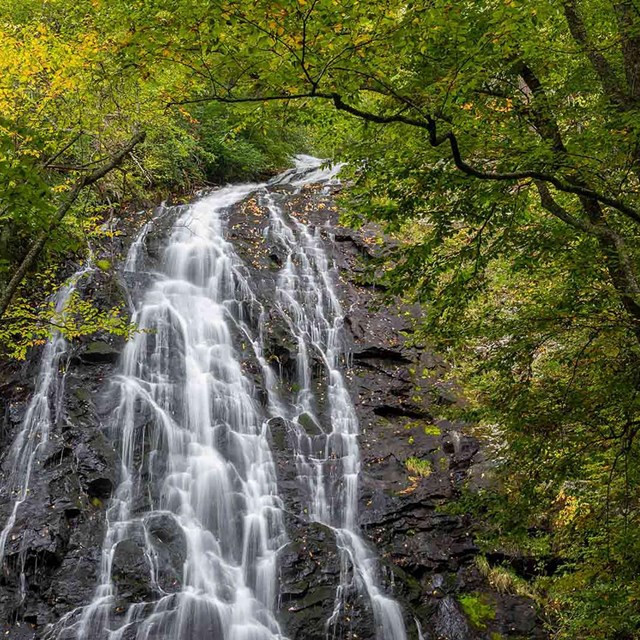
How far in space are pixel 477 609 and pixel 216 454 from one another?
5.02 m

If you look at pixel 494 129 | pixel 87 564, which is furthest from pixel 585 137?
pixel 87 564

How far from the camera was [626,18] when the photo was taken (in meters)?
4.32

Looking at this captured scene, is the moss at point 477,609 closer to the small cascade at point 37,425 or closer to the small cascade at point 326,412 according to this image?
the small cascade at point 326,412

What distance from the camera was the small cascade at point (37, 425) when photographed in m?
8.34

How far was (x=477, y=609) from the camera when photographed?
8219 mm

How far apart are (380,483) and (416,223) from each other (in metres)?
9.74

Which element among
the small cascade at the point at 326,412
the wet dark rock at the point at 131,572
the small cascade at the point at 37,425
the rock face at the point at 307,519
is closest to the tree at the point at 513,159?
the rock face at the point at 307,519

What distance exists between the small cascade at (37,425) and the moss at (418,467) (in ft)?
21.2

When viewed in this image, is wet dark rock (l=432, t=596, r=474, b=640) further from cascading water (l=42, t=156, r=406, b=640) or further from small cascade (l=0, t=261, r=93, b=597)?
small cascade (l=0, t=261, r=93, b=597)

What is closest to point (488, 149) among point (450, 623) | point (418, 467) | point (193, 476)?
point (450, 623)

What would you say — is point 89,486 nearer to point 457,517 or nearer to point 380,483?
point 380,483

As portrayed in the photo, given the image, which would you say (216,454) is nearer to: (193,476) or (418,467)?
(193,476)

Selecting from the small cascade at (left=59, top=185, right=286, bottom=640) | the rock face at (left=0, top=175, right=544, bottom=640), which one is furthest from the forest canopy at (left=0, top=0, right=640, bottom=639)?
the small cascade at (left=59, top=185, right=286, bottom=640)

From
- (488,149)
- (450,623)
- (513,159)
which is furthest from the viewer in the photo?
(450,623)
